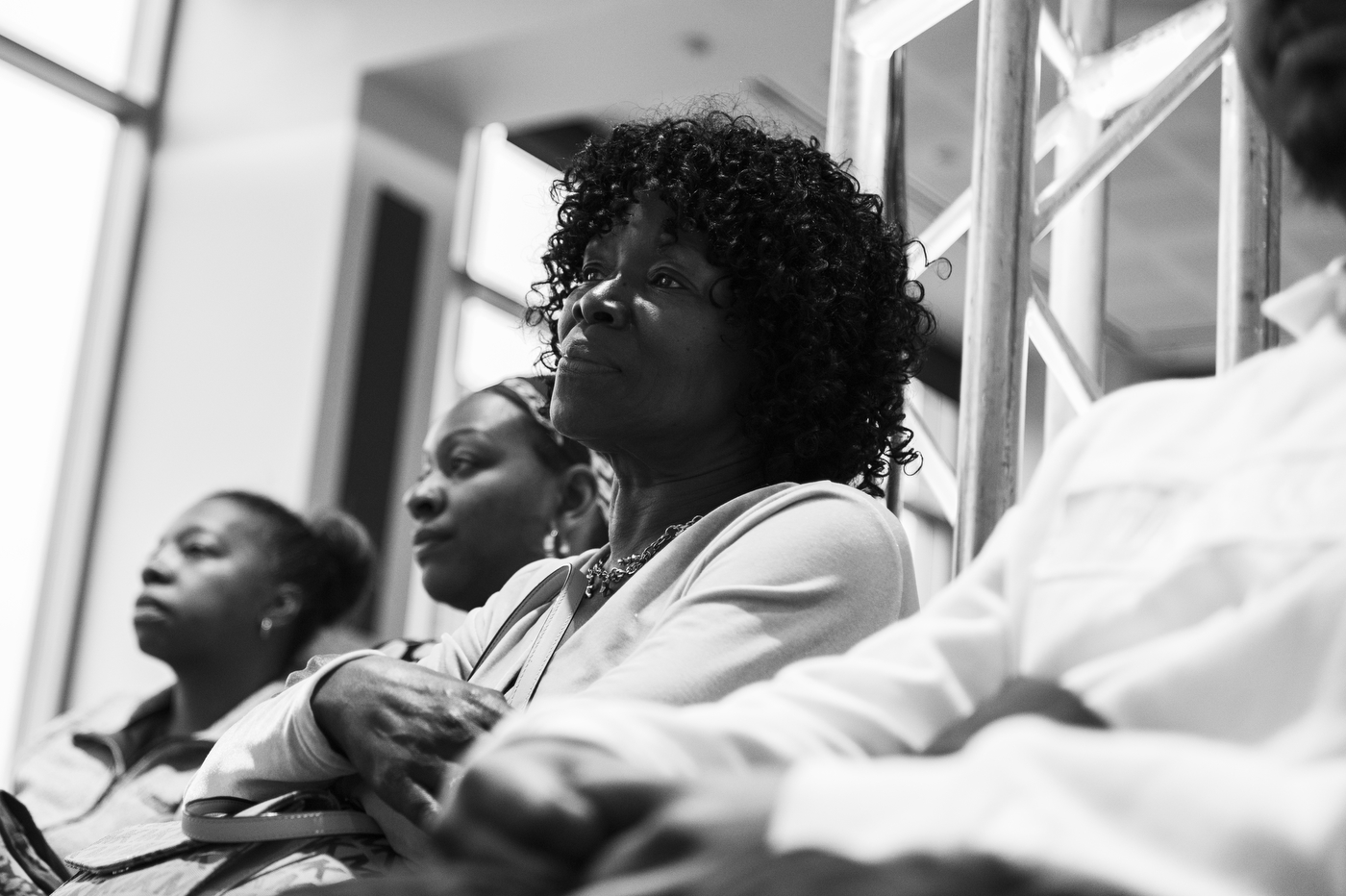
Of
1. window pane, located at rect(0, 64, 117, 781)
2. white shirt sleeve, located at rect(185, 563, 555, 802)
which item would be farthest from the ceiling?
white shirt sleeve, located at rect(185, 563, 555, 802)

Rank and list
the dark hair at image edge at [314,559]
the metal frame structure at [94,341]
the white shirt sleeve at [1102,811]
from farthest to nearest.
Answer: the metal frame structure at [94,341]
the dark hair at image edge at [314,559]
the white shirt sleeve at [1102,811]

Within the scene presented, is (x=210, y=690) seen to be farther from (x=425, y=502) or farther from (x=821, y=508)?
(x=821, y=508)

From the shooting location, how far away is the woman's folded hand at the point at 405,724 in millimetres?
1405

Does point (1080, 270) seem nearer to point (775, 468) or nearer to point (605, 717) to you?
point (775, 468)

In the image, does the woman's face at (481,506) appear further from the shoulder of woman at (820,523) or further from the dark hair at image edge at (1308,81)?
the dark hair at image edge at (1308,81)

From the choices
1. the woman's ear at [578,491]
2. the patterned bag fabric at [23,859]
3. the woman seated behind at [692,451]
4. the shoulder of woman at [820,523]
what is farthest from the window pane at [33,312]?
the shoulder of woman at [820,523]

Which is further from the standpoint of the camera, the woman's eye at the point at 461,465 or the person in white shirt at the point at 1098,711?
the woman's eye at the point at 461,465

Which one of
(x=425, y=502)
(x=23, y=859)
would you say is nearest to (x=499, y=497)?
(x=425, y=502)

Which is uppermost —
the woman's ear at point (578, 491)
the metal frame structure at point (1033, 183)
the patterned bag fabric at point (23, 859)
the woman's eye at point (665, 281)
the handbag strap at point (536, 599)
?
the metal frame structure at point (1033, 183)

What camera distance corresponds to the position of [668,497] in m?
1.76

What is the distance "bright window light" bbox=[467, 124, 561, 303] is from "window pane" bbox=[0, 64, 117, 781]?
148 centimetres

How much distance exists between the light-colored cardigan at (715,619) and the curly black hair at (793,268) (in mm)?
230

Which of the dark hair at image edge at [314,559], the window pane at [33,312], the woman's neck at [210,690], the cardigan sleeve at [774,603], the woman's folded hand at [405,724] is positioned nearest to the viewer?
the cardigan sleeve at [774,603]

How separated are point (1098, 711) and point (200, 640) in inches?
115
